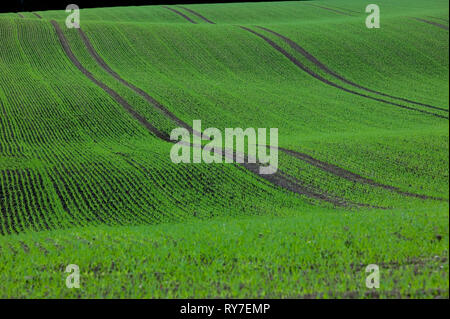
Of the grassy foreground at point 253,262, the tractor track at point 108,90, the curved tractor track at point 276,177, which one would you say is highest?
the tractor track at point 108,90

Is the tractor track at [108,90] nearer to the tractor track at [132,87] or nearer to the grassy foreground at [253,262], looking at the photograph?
the tractor track at [132,87]

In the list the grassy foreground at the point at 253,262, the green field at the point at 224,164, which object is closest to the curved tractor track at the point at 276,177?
the green field at the point at 224,164

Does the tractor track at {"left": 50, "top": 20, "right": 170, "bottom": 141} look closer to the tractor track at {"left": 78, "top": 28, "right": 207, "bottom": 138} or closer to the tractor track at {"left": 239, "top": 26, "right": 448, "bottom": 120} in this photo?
the tractor track at {"left": 78, "top": 28, "right": 207, "bottom": 138}

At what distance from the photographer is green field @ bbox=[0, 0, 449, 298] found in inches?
403

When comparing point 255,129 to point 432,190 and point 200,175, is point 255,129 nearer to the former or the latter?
point 200,175

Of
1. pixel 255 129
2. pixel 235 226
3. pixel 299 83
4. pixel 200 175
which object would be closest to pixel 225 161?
pixel 200 175

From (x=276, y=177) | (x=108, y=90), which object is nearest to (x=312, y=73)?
(x=108, y=90)

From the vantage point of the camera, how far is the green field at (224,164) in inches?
403

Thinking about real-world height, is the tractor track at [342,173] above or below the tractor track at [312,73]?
below

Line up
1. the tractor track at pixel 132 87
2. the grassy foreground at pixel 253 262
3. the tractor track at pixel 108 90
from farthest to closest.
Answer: the tractor track at pixel 132 87 → the tractor track at pixel 108 90 → the grassy foreground at pixel 253 262

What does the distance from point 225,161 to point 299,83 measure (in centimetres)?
2718

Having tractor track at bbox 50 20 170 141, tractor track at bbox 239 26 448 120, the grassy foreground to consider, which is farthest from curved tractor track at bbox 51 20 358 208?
tractor track at bbox 239 26 448 120
